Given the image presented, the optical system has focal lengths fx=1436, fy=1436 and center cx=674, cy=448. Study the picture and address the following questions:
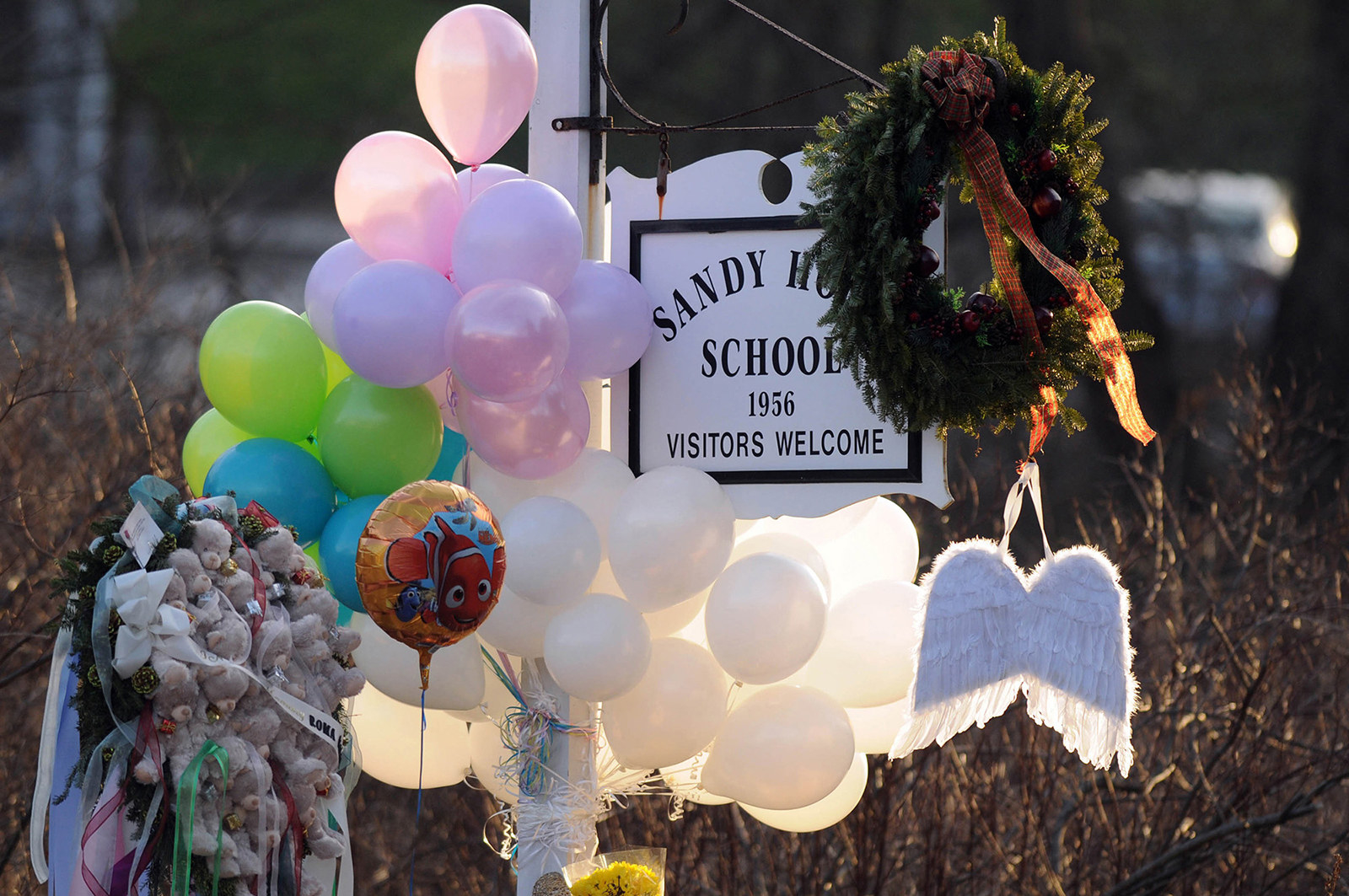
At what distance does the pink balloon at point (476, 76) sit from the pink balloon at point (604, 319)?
0.31m

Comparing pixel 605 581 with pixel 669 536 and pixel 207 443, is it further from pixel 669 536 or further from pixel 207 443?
pixel 207 443

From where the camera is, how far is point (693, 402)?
2.75m

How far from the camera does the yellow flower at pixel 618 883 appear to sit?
2461 millimetres

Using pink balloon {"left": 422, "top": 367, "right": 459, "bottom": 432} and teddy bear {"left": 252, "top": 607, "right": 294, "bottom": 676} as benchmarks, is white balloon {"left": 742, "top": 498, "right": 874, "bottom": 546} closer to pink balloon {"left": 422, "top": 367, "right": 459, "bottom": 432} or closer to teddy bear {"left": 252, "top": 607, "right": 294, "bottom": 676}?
pink balloon {"left": 422, "top": 367, "right": 459, "bottom": 432}

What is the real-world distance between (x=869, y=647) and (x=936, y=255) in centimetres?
73

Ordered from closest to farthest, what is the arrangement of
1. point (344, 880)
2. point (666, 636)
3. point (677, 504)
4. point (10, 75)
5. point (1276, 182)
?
1. point (344, 880)
2. point (677, 504)
3. point (666, 636)
4. point (10, 75)
5. point (1276, 182)

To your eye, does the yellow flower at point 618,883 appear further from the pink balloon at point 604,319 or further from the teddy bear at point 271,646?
the pink balloon at point 604,319

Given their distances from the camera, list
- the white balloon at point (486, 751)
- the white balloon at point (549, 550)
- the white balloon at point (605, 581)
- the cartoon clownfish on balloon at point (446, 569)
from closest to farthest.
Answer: the cartoon clownfish on balloon at point (446, 569) < the white balloon at point (549, 550) < the white balloon at point (605, 581) < the white balloon at point (486, 751)

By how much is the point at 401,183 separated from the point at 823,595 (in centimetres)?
107

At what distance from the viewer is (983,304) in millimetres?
2514

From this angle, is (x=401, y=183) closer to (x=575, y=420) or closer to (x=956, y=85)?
(x=575, y=420)

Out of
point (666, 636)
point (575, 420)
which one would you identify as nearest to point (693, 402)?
point (575, 420)

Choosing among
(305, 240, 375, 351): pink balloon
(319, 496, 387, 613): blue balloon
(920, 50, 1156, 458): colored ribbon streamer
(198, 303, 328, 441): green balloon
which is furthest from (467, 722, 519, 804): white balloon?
(920, 50, 1156, 458): colored ribbon streamer

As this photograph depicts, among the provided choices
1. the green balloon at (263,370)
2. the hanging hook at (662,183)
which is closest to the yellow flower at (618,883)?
the green balloon at (263,370)
